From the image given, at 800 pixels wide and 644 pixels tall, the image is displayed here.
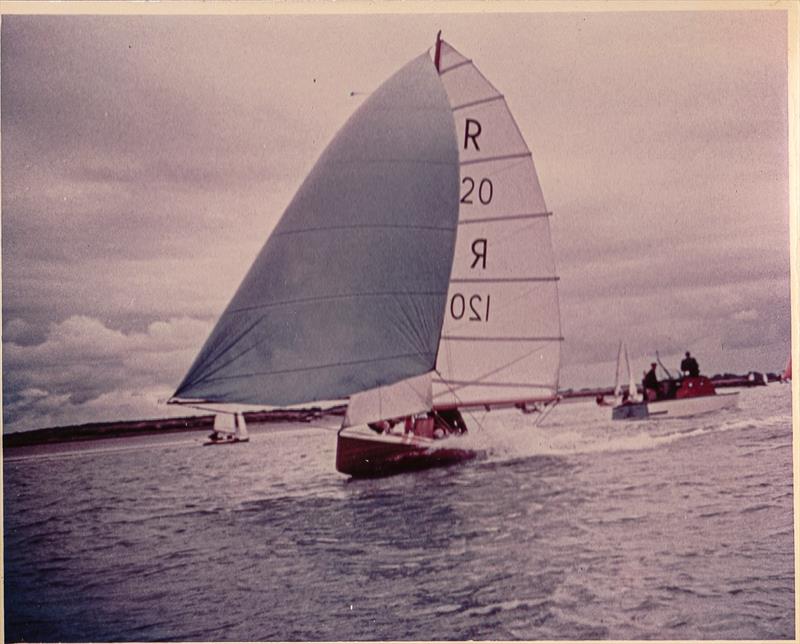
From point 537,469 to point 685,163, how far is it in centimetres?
114

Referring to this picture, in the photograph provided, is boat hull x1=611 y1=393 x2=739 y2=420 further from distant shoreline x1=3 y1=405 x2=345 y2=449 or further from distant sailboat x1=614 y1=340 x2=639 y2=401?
distant shoreline x1=3 y1=405 x2=345 y2=449

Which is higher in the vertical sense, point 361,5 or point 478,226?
point 361,5

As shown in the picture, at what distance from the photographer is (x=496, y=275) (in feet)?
10.2

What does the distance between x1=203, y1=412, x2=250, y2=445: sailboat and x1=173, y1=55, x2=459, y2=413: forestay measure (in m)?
0.06

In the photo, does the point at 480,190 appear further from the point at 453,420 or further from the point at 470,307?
the point at 453,420

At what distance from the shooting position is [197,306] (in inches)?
111

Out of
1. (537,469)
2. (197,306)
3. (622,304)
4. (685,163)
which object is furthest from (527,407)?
(197,306)

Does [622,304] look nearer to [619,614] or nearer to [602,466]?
[602,466]

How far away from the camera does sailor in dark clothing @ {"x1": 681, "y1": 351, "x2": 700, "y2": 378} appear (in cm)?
289

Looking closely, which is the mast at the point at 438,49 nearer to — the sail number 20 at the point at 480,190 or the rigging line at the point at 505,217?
the sail number 20 at the point at 480,190

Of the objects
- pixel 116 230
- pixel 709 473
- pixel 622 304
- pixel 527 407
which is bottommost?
pixel 709 473

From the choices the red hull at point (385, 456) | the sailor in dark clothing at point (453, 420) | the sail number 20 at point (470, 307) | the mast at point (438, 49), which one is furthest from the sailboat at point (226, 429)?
the mast at point (438, 49)

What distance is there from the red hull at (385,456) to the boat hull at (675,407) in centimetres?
56

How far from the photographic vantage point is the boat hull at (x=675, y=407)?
2.93 m
